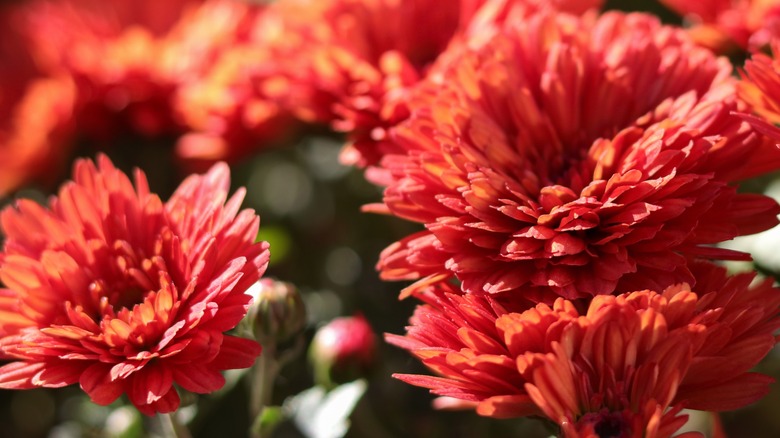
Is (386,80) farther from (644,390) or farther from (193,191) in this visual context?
(644,390)

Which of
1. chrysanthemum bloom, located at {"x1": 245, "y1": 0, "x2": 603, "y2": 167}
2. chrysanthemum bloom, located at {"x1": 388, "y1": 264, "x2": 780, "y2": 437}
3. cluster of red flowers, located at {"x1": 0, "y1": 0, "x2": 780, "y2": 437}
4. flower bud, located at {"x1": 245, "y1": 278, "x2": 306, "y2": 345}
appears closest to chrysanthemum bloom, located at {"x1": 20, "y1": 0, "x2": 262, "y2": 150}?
chrysanthemum bloom, located at {"x1": 245, "y1": 0, "x2": 603, "y2": 167}

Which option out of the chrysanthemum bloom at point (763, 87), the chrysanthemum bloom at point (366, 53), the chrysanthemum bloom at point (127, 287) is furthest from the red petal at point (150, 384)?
the chrysanthemum bloom at point (763, 87)

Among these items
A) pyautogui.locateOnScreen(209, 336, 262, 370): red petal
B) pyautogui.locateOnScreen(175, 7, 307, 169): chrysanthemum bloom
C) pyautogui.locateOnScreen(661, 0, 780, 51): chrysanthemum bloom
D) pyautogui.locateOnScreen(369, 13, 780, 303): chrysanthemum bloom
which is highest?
pyautogui.locateOnScreen(661, 0, 780, 51): chrysanthemum bloom

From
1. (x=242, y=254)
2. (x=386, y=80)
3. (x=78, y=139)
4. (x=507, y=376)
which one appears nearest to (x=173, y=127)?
(x=78, y=139)

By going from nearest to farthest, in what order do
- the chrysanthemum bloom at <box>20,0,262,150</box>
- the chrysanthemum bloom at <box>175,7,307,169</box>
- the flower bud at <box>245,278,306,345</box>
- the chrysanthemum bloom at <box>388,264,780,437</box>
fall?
1. the chrysanthemum bloom at <box>388,264,780,437</box>
2. the flower bud at <box>245,278,306,345</box>
3. the chrysanthemum bloom at <box>175,7,307,169</box>
4. the chrysanthemum bloom at <box>20,0,262,150</box>

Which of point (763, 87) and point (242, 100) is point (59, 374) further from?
point (763, 87)

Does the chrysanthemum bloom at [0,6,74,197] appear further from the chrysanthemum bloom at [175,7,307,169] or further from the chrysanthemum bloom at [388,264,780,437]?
the chrysanthemum bloom at [388,264,780,437]

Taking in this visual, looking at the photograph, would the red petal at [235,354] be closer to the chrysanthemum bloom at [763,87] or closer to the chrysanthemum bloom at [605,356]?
the chrysanthemum bloom at [605,356]
